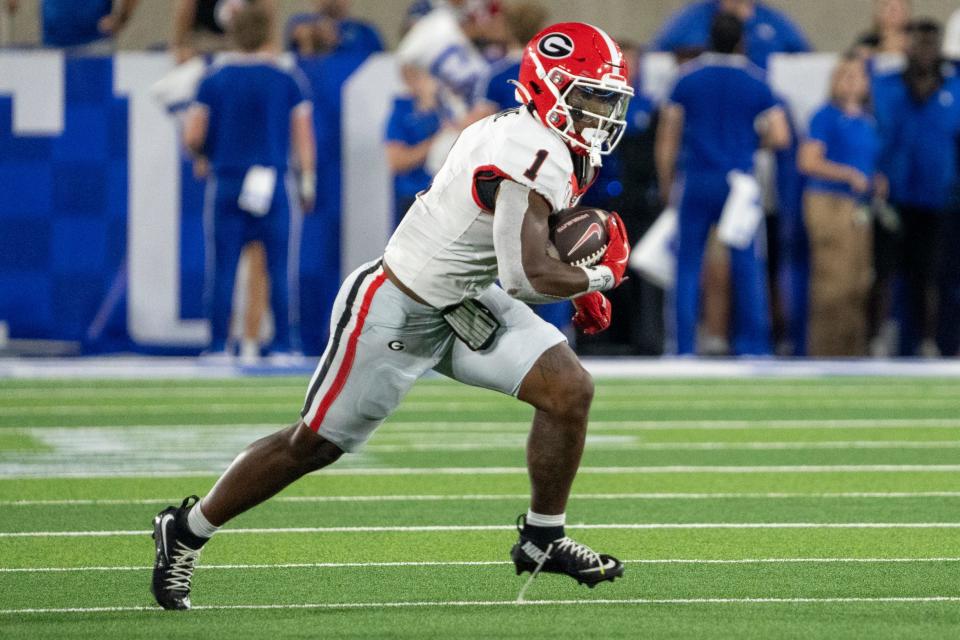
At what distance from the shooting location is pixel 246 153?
41.1ft

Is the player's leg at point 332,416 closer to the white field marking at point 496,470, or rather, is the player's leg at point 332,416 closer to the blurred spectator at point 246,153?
the white field marking at point 496,470

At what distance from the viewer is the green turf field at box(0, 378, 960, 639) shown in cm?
476

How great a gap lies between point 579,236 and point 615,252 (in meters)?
0.14

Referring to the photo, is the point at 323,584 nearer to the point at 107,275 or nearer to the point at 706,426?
the point at 706,426

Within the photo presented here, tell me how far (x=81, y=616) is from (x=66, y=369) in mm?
8157

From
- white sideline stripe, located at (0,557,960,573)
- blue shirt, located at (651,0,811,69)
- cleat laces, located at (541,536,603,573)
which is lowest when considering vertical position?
white sideline stripe, located at (0,557,960,573)

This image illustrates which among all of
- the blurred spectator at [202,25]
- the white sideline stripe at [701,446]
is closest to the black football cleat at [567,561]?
→ the white sideline stripe at [701,446]

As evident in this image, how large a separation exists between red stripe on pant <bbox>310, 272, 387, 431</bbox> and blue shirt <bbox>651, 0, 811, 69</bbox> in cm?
847

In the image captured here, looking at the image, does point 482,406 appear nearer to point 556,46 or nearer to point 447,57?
point 447,57

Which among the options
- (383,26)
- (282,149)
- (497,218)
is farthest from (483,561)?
(383,26)

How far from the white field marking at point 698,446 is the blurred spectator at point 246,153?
3997 millimetres

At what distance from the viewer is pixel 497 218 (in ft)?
15.8

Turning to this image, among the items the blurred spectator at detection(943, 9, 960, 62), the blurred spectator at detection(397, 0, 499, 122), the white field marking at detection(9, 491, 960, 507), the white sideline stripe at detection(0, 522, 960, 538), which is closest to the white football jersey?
the white sideline stripe at detection(0, 522, 960, 538)

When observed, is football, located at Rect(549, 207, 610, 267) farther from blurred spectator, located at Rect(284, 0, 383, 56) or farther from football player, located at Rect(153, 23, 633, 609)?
blurred spectator, located at Rect(284, 0, 383, 56)
